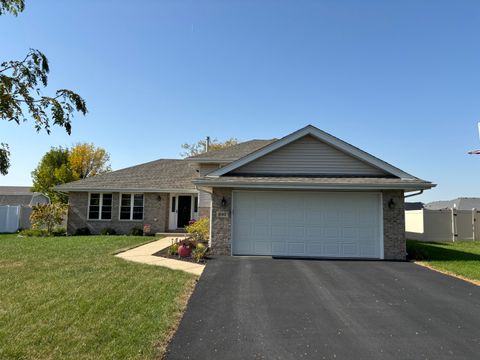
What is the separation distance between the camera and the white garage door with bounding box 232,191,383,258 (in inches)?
462

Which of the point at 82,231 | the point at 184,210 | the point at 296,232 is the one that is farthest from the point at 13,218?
the point at 296,232

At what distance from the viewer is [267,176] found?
41.4ft

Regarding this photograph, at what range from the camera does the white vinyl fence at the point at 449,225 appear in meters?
19.7

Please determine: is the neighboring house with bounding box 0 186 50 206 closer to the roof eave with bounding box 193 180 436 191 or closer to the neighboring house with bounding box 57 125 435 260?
the neighboring house with bounding box 57 125 435 260

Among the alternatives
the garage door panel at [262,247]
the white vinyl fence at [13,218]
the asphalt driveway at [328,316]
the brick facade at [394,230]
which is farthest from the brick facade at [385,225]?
the white vinyl fence at [13,218]

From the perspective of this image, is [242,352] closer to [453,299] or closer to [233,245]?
[453,299]

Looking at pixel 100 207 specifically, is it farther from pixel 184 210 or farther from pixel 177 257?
pixel 177 257

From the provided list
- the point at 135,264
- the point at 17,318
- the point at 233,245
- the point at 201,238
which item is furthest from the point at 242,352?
the point at 201,238

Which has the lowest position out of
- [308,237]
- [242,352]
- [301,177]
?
[242,352]

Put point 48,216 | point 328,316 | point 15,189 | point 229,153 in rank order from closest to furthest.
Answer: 1. point 328,316
2. point 229,153
3. point 48,216
4. point 15,189

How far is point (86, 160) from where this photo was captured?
48000 mm

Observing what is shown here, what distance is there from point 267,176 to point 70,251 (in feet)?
24.9

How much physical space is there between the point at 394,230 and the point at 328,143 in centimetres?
385

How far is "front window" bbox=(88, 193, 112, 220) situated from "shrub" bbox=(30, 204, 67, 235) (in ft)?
5.44
